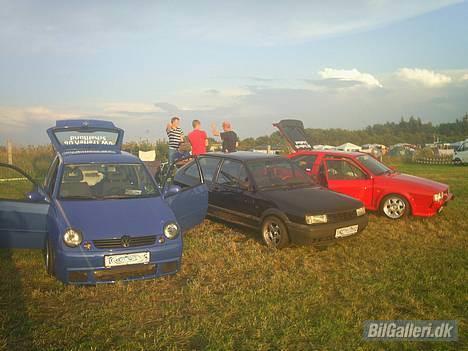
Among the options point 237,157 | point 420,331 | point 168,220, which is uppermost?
point 237,157

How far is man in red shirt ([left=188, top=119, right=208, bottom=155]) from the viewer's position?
Result: 1138 cm

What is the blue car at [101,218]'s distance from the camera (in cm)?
472

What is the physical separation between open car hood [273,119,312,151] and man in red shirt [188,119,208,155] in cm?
300

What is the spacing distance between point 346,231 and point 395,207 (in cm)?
278

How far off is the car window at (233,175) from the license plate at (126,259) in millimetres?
2764

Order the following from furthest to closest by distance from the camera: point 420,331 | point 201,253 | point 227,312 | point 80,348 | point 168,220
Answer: point 201,253 → point 168,220 → point 227,312 → point 420,331 → point 80,348

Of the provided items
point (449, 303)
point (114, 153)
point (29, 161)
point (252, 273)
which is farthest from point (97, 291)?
point (29, 161)

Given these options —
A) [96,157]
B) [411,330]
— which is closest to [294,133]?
[96,157]

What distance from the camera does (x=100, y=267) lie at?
4.68 metres

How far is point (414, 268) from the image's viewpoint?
5.62 m

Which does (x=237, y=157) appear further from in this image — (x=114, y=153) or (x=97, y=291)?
(x=97, y=291)

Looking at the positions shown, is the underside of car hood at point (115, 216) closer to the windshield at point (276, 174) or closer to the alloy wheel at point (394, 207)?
the windshield at point (276, 174)

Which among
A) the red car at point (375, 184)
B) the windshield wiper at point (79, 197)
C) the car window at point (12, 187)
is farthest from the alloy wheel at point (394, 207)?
the car window at point (12, 187)

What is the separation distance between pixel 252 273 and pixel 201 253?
44.5 inches
